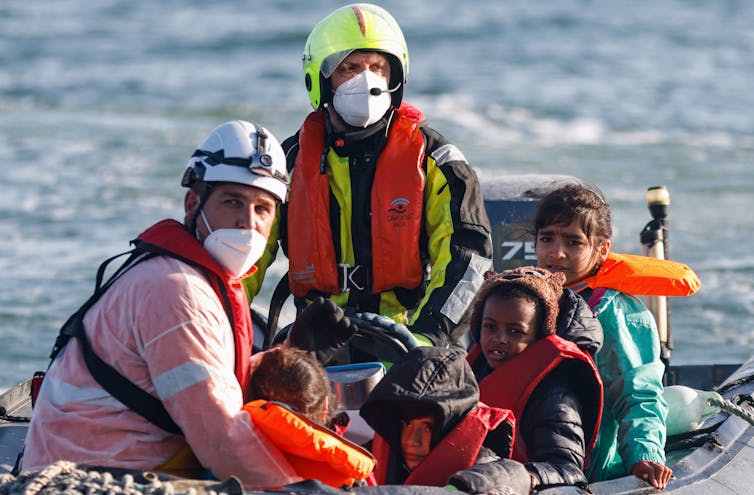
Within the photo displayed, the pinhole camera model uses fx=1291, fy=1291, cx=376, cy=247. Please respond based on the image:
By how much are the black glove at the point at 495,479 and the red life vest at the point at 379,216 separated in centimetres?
122

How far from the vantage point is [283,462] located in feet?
8.96

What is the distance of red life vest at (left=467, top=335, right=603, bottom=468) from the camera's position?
3.31 meters

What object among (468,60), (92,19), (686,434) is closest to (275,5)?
(92,19)

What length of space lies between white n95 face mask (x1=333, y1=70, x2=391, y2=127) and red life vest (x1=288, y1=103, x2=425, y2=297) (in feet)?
0.40

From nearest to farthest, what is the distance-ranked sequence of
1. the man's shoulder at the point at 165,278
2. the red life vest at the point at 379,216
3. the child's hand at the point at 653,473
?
the man's shoulder at the point at 165,278 < the child's hand at the point at 653,473 < the red life vest at the point at 379,216

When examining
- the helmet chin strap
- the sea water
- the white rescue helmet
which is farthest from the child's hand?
the sea water

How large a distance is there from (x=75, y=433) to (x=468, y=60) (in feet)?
48.3

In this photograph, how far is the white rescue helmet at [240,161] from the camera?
2.81 m

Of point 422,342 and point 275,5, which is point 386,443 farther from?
point 275,5

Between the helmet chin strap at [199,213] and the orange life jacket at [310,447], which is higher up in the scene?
the helmet chin strap at [199,213]

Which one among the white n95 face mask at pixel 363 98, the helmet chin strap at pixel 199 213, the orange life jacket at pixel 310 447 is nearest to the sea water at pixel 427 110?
the white n95 face mask at pixel 363 98

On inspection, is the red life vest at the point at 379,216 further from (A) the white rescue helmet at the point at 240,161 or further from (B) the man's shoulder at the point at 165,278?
(B) the man's shoulder at the point at 165,278

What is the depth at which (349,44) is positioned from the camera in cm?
418

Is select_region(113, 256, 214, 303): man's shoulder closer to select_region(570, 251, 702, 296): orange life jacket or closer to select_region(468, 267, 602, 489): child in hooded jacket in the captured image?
select_region(468, 267, 602, 489): child in hooded jacket
